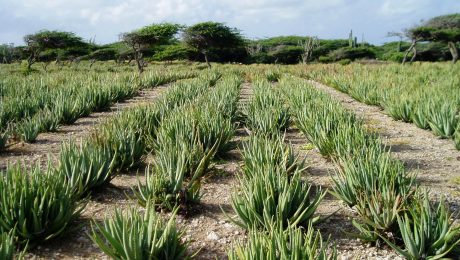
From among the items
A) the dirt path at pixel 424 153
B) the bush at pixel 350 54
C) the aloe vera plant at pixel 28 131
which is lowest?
the dirt path at pixel 424 153

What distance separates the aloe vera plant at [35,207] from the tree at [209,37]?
88.4 feet

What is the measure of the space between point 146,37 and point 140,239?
2897cm

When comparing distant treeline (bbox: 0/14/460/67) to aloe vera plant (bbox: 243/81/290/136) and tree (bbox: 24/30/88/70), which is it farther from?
aloe vera plant (bbox: 243/81/290/136)

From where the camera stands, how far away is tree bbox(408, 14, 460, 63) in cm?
3250

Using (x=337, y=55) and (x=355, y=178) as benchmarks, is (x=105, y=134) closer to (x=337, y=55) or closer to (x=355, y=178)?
(x=355, y=178)

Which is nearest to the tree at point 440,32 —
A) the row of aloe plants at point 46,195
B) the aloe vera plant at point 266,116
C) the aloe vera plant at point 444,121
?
the aloe vera plant at point 266,116

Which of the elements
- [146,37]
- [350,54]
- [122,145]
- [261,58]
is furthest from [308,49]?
[122,145]

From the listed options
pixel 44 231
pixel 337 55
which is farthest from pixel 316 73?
pixel 337 55

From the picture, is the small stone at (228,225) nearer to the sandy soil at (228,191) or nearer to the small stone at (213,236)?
the sandy soil at (228,191)

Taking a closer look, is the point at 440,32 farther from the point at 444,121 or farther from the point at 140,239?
the point at 140,239

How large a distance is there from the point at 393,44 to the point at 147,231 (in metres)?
67.1

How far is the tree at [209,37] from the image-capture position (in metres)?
33.1

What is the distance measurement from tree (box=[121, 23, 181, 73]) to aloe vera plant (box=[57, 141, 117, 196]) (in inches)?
758

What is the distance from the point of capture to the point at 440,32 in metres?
34.7
